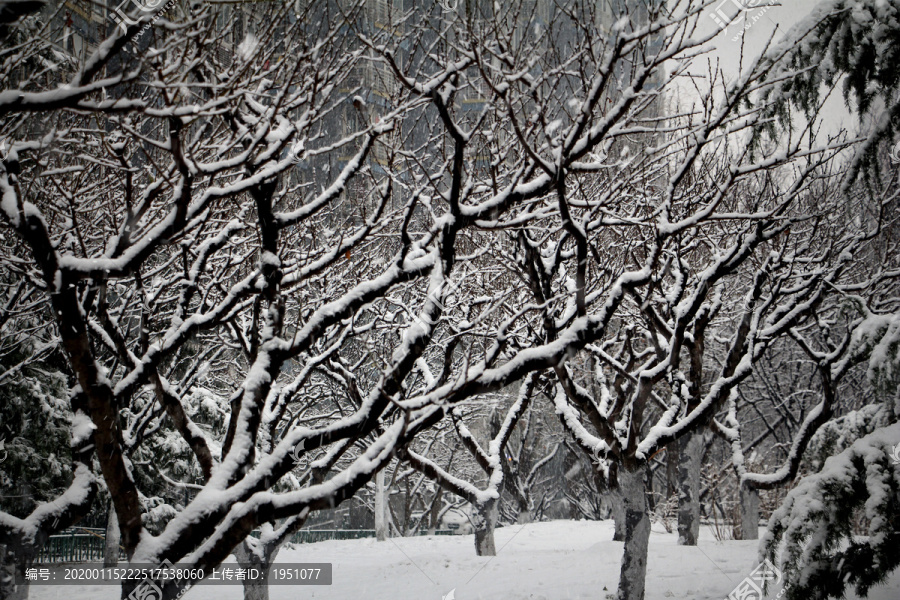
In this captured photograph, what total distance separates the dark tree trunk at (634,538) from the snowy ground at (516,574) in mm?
1067

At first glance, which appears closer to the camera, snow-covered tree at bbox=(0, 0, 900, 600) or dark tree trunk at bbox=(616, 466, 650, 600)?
snow-covered tree at bbox=(0, 0, 900, 600)

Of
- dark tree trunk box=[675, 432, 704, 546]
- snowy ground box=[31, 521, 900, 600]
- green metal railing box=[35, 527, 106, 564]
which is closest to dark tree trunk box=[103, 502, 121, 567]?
green metal railing box=[35, 527, 106, 564]

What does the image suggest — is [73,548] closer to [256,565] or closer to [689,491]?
[256,565]

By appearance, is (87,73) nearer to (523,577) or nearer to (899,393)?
(899,393)

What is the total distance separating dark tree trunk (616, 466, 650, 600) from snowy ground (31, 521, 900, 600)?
1067mm

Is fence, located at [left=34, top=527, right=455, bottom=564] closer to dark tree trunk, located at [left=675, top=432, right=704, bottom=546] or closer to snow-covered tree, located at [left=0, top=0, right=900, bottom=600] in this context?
snow-covered tree, located at [left=0, top=0, right=900, bottom=600]

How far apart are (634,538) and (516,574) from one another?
3.26m

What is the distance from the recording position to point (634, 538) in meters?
7.30

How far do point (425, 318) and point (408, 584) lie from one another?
282 inches

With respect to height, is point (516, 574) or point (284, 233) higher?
point (284, 233)

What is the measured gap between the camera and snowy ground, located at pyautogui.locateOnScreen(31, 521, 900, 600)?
334 inches

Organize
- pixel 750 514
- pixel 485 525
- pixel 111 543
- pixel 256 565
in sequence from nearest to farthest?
pixel 256 565, pixel 485 525, pixel 750 514, pixel 111 543

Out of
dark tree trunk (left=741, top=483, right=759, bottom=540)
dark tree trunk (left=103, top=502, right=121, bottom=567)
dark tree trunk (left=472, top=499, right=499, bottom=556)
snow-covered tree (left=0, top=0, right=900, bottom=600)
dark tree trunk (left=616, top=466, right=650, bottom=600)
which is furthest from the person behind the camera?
dark tree trunk (left=103, top=502, right=121, bottom=567)

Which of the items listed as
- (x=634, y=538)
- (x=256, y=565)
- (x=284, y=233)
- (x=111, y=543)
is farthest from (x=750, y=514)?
(x=111, y=543)
